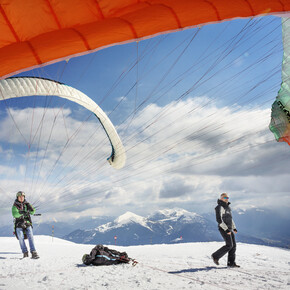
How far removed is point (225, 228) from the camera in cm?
565

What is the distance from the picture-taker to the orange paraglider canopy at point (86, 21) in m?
2.89

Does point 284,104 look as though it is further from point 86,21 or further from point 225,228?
point 86,21

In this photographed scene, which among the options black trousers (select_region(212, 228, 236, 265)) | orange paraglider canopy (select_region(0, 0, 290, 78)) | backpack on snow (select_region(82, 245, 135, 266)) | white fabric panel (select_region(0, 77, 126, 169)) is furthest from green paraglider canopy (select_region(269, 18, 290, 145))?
backpack on snow (select_region(82, 245, 135, 266))

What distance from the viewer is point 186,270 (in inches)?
188

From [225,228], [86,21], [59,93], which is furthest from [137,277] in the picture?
[59,93]

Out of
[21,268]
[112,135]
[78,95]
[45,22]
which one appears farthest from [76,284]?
[112,135]

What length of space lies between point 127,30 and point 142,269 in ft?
14.6

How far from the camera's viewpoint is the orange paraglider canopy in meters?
2.89

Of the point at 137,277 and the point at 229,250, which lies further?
the point at 229,250

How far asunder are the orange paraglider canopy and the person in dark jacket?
4.25 meters

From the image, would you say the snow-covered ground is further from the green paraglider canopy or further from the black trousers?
the green paraglider canopy

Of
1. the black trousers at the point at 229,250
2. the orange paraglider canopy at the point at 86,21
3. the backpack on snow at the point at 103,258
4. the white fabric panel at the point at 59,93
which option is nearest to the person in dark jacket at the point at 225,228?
the black trousers at the point at 229,250

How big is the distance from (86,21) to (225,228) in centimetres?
534

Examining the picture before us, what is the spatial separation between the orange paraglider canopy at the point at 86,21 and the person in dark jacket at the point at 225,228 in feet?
13.9
